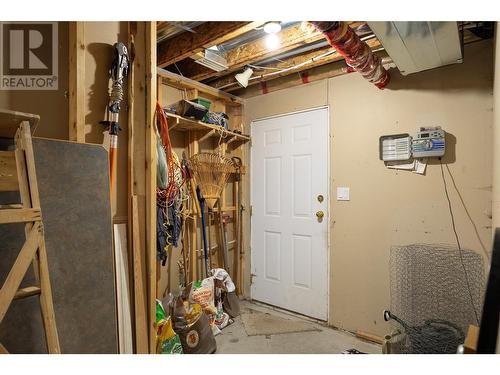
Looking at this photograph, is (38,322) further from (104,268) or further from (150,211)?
A: (150,211)

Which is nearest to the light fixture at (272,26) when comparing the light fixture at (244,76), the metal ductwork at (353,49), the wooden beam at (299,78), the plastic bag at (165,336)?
the metal ductwork at (353,49)

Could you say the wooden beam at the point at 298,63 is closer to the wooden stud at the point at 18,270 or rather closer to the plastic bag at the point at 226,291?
the plastic bag at the point at 226,291

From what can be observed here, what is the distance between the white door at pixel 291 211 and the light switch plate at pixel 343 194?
135mm

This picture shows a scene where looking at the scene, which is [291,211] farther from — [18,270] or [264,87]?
[18,270]

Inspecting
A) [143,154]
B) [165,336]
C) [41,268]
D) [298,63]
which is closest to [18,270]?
[41,268]

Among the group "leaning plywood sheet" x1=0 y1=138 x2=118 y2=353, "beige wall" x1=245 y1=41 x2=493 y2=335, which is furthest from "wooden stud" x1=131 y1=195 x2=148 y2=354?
"beige wall" x1=245 y1=41 x2=493 y2=335

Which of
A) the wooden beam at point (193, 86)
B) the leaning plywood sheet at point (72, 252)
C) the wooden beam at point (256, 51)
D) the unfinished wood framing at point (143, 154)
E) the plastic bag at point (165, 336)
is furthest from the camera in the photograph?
the wooden beam at point (193, 86)

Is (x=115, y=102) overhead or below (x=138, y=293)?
overhead

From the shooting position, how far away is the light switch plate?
8.59 feet

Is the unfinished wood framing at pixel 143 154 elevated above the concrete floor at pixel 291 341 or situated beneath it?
elevated above

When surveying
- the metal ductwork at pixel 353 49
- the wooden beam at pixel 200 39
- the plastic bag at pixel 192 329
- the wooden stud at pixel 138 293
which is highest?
the wooden beam at pixel 200 39

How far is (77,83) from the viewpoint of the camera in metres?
1.39

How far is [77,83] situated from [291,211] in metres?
2.24

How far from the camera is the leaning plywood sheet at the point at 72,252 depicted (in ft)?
3.93
